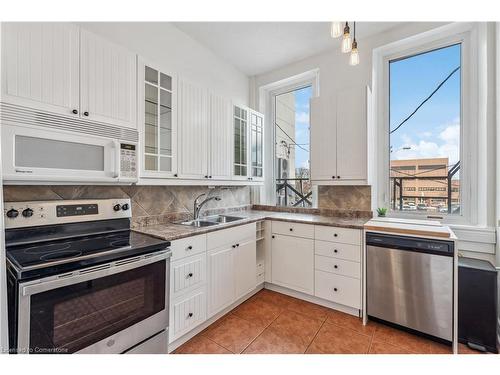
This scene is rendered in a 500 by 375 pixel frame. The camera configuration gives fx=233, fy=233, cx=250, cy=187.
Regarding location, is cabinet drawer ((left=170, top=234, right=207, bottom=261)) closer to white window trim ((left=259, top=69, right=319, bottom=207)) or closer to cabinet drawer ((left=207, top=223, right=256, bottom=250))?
cabinet drawer ((left=207, top=223, right=256, bottom=250))

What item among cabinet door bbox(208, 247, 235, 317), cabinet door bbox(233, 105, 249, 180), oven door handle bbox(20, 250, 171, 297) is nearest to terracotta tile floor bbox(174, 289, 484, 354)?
cabinet door bbox(208, 247, 235, 317)

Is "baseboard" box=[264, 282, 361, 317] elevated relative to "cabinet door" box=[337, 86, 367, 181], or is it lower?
lower

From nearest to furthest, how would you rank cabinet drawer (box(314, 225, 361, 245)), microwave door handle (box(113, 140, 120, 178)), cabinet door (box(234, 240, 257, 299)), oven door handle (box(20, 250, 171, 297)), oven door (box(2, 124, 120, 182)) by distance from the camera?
oven door handle (box(20, 250, 171, 297)) < oven door (box(2, 124, 120, 182)) < microwave door handle (box(113, 140, 120, 178)) < cabinet drawer (box(314, 225, 361, 245)) < cabinet door (box(234, 240, 257, 299))

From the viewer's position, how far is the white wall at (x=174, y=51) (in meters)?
2.01

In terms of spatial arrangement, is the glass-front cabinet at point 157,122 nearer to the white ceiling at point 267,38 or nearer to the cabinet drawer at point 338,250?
the white ceiling at point 267,38

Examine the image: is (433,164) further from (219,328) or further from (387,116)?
(219,328)

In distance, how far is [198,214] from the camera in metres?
2.56

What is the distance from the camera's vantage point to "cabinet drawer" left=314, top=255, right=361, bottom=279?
2.16m

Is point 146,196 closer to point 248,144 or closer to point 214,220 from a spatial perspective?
point 214,220

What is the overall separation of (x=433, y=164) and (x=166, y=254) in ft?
8.81

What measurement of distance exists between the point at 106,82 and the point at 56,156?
59cm

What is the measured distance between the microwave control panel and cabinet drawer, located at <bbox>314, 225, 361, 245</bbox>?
5.72 ft

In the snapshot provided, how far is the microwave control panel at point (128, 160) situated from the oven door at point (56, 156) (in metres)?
0.03
